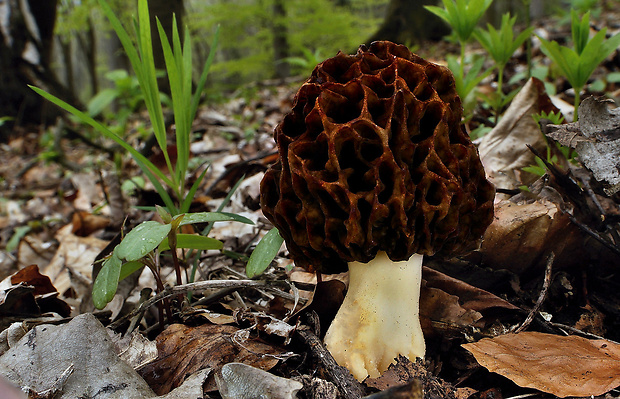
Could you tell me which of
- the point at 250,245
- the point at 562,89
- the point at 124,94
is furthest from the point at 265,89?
the point at 250,245

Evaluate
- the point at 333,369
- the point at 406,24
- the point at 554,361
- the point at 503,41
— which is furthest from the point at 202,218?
the point at 406,24

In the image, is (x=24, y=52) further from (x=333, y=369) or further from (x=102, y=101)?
(x=333, y=369)

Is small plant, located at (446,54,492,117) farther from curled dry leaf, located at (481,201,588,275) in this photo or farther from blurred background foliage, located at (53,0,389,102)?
blurred background foliage, located at (53,0,389,102)

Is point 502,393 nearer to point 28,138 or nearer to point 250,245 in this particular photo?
point 250,245

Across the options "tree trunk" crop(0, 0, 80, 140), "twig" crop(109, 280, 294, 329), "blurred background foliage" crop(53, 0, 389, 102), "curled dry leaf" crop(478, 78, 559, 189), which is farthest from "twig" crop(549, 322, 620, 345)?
"blurred background foliage" crop(53, 0, 389, 102)

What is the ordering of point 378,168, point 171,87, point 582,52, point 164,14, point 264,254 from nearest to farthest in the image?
1. point 378,168
2. point 264,254
3. point 171,87
4. point 582,52
5. point 164,14

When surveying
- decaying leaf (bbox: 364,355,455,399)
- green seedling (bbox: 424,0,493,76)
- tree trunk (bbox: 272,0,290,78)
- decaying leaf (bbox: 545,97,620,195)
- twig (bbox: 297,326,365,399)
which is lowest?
tree trunk (bbox: 272,0,290,78)
